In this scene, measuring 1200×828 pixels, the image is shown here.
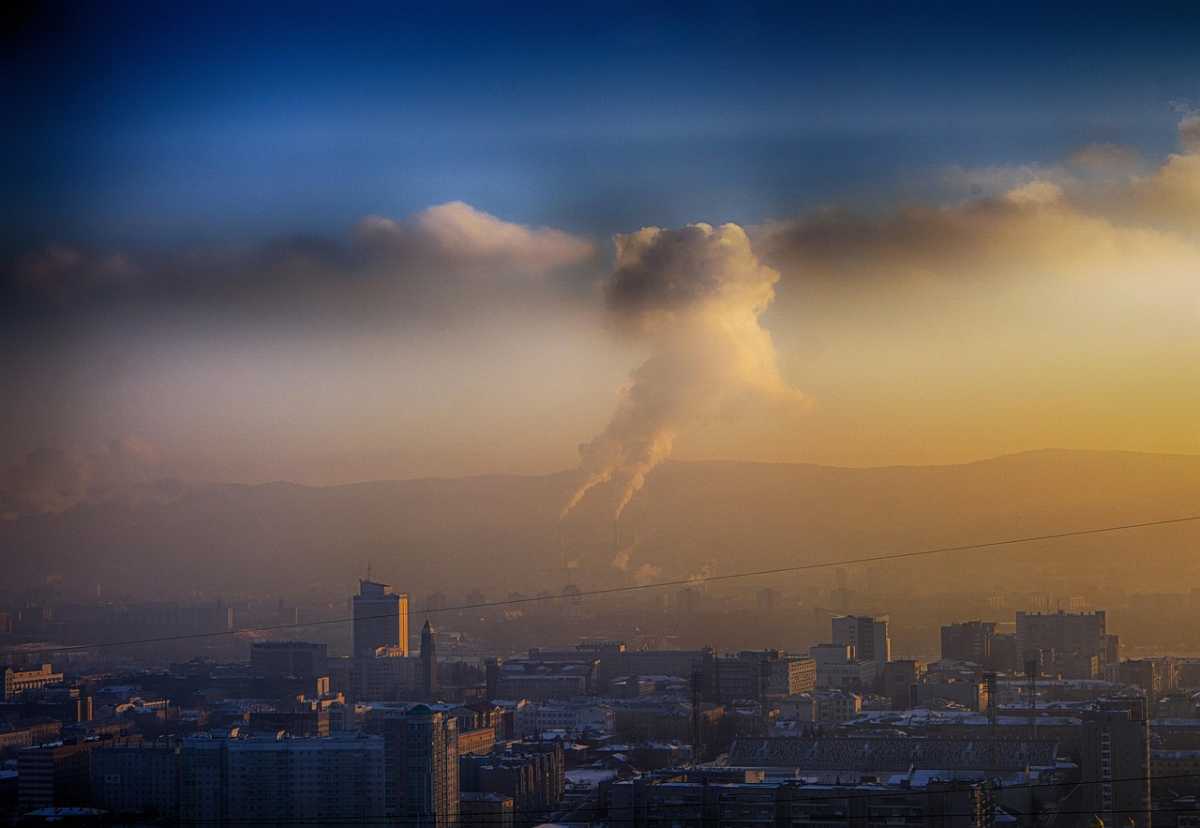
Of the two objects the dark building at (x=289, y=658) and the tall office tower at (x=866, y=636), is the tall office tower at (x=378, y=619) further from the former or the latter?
the tall office tower at (x=866, y=636)

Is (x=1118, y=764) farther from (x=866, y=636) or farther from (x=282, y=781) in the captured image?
(x=866, y=636)

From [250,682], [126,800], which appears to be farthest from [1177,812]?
[250,682]

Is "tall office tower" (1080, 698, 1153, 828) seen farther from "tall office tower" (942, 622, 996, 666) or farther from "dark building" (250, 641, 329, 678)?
"dark building" (250, 641, 329, 678)

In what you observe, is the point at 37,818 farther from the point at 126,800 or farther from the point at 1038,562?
the point at 1038,562

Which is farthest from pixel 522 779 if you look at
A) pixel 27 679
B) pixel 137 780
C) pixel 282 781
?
pixel 27 679

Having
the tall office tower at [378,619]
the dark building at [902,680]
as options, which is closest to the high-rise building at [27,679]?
the tall office tower at [378,619]

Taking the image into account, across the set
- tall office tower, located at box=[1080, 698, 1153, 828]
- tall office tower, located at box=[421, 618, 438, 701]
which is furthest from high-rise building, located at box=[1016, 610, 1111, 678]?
tall office tower, located at box=[421, 618, 438, 701]
